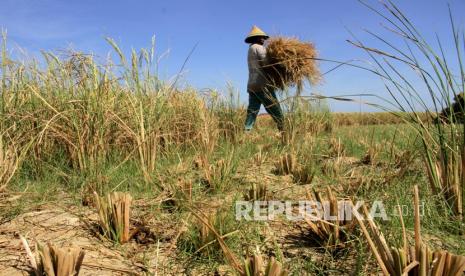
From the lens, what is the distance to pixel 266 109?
5.03 m

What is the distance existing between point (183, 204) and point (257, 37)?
179 inches

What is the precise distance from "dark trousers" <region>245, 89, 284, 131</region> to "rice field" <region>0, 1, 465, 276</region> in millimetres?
1689

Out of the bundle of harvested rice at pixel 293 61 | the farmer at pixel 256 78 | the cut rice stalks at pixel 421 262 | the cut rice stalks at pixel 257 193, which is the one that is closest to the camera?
the cut rice stalks at pixel 421 262

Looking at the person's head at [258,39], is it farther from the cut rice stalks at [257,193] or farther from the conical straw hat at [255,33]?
the cut rice stalks at [257,193]

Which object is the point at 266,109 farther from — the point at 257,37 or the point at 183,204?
the point at 183,204

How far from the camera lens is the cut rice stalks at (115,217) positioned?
145cm

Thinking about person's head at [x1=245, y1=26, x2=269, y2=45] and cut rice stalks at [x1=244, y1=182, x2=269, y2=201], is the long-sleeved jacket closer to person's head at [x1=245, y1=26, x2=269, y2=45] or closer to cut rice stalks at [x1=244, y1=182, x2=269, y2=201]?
person's head at [x1=245, y1=26, x2=269, y2=45]

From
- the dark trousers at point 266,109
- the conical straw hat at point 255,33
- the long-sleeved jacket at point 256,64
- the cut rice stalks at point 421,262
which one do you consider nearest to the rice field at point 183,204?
the cut rice stalks at point 421,262

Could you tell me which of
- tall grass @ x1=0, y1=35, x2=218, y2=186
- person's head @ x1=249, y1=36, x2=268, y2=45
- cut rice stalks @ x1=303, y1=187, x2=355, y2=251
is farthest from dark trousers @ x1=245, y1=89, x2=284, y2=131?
cut rice stalks @ x1=303, y1=187, x2=355, y2=251

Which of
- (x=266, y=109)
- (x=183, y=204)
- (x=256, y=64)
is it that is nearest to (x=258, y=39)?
(x=256, y=64)

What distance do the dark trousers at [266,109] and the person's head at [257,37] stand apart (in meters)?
0.80

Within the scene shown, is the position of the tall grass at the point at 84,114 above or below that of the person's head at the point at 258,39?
below

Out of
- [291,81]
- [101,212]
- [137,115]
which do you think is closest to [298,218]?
[101,212]

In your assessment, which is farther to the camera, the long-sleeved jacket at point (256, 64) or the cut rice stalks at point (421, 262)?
the long-sleeved jacket at point (256, 64)
